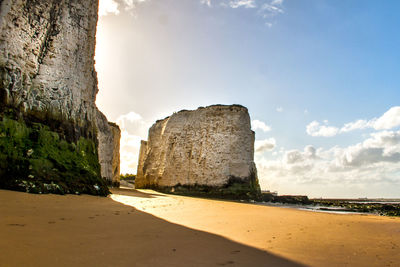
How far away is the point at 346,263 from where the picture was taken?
2781 mm

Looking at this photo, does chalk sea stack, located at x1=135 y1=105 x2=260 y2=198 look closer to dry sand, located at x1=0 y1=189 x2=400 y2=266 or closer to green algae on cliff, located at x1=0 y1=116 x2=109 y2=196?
green algae on cliff, located at x1=0 y1=116 x2=109 y2=196

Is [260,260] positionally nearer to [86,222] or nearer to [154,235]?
[154,235]

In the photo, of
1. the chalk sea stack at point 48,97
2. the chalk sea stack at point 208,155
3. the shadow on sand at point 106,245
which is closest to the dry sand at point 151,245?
the shadow on sand at point 106,245

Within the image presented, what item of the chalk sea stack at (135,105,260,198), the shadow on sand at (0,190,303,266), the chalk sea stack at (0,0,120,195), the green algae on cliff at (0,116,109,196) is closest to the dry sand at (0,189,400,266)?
the shadow on sand at (0,190,303,266)

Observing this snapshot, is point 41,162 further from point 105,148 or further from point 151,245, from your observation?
point 105,148

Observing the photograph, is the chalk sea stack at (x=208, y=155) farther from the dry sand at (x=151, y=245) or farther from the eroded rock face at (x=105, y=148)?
the dry sand at (x=151, y=245)

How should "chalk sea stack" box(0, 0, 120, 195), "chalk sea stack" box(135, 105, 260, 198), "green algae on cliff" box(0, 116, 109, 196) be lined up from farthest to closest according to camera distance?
"chalk sea stack" box(135, 105, 260, 198), "chalk sea stack" box(0, 0, 120, 195), "green algae on cliff" box(0, 116, 109, 196)

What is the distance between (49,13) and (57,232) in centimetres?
989

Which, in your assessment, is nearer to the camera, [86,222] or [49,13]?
[86,222]

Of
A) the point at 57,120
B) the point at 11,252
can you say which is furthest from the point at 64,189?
the point at 11,252

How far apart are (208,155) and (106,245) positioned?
2048 centimetres

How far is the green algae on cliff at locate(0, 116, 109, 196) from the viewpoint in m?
6.54

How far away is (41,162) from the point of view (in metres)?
7.45

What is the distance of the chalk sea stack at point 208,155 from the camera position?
21.7 meters
